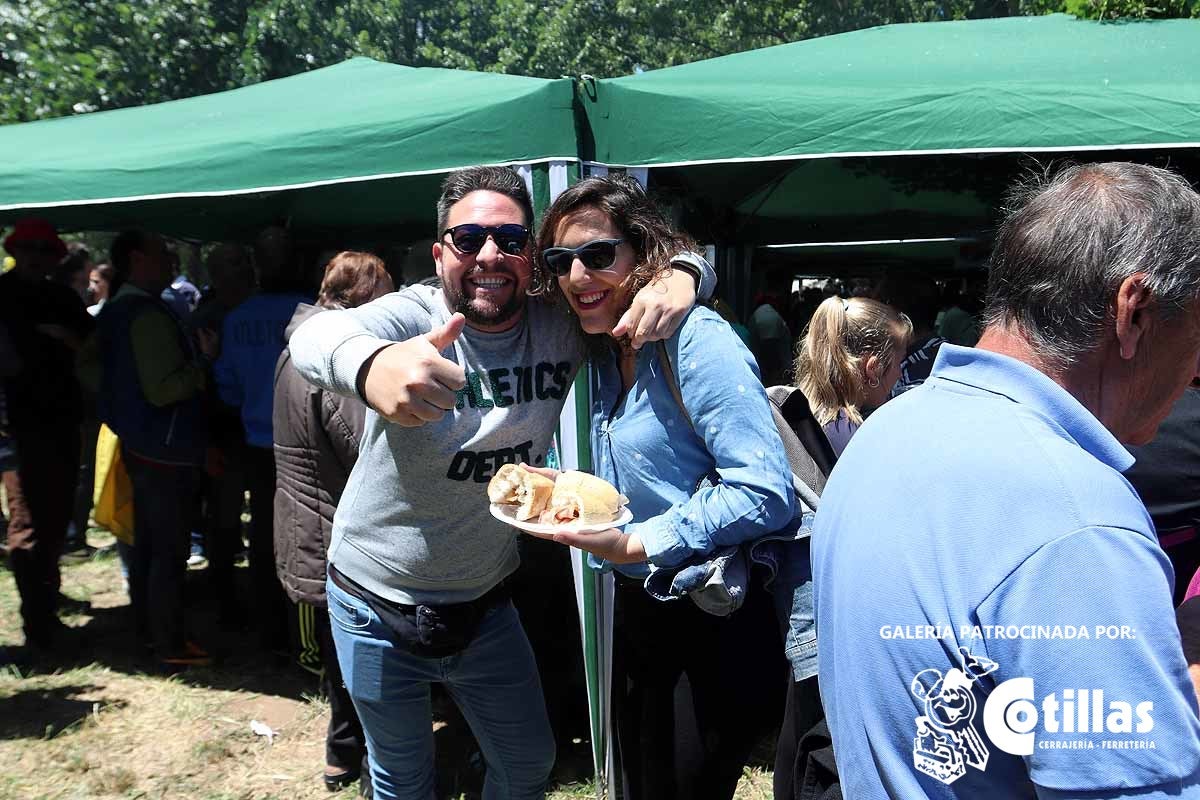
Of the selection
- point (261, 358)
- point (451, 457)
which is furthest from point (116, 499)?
point (451, 457)

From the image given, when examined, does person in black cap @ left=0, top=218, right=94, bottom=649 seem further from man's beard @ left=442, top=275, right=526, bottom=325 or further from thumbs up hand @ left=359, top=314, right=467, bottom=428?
thumbs up hand @ left=359, top=314, right=467, bottom=428

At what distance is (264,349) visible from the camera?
3883 mm

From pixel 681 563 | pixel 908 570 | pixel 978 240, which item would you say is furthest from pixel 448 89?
pixel 978 240

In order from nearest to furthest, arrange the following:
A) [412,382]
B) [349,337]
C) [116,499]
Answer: [412,382] < [349,337] < [116,499]

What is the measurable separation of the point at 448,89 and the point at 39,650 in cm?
335

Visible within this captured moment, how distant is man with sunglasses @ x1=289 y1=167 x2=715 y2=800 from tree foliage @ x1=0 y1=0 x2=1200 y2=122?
3.87m

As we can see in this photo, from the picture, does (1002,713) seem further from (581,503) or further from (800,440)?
(800,440)

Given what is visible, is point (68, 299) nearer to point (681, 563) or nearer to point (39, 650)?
point (39, 650)

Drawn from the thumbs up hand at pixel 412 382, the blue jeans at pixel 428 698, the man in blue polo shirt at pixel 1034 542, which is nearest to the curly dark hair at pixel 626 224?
the thumbs up hand at pixel 412 382

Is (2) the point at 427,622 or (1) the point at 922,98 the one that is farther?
(1) the point at 922,98

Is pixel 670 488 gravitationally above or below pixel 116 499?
above

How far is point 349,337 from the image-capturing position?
1.58m

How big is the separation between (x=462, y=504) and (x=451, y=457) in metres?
0.13

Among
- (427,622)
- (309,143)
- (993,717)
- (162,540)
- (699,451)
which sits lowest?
(162,540)
